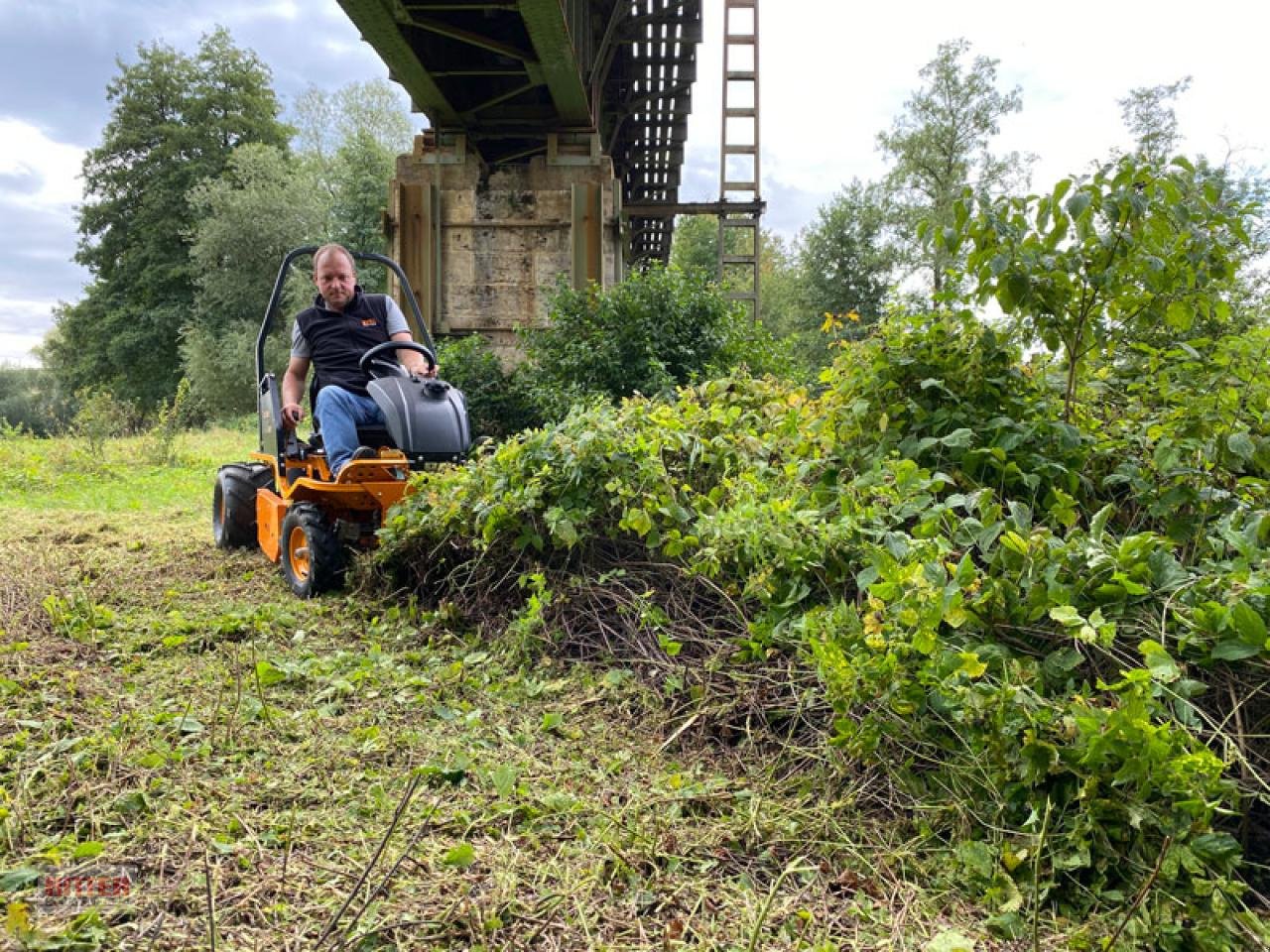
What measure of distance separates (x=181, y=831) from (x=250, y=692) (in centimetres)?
103

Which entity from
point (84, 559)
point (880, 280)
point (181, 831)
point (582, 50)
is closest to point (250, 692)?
point (181, 831)

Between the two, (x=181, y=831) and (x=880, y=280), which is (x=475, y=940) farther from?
(x=880, y=280)

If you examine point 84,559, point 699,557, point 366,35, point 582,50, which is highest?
point 582,50

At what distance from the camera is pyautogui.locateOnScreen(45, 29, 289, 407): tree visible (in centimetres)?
3369

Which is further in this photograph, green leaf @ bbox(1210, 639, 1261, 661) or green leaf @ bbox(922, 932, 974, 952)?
green leaf @ bbox(1210, 639, 1261, 661)

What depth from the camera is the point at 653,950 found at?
176cm

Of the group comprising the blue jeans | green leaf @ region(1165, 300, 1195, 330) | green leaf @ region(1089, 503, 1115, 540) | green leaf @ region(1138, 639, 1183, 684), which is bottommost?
green leaf @ region(1138, 639, 1183, 684)

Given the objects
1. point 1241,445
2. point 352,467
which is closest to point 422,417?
point 352,467

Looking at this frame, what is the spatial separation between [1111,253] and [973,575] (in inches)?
60.8

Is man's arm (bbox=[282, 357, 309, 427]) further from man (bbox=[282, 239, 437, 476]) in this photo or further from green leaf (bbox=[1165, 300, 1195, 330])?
green leaf (bbox=[1165, 300, 1195, 330])

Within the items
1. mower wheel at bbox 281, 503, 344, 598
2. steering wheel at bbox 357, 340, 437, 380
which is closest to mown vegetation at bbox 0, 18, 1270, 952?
mower wheel at bbox 281, 503, 344, 598

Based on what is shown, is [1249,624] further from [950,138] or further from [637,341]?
[950,138]

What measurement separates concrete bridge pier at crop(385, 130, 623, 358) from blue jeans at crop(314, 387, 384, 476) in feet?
20.2

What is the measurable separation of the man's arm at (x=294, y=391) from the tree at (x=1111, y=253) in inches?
145
